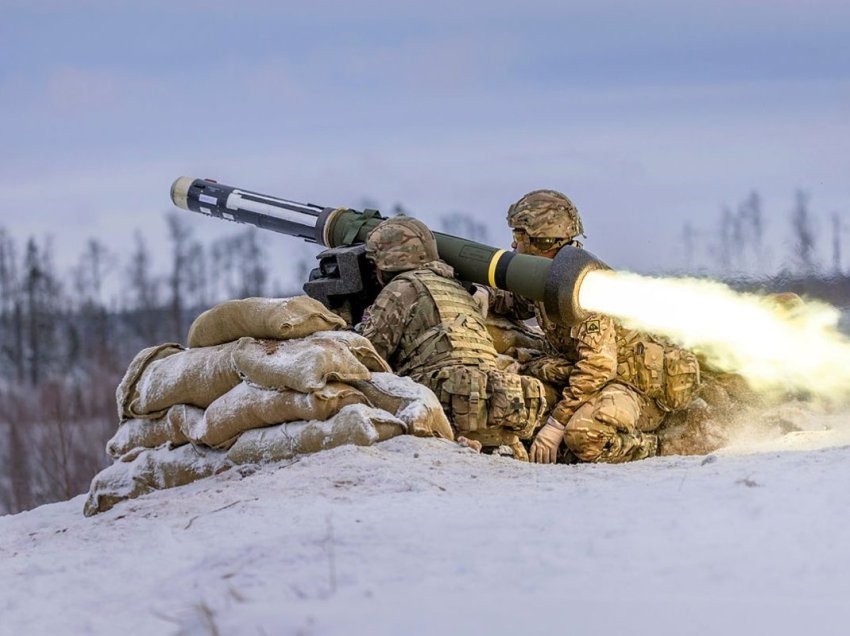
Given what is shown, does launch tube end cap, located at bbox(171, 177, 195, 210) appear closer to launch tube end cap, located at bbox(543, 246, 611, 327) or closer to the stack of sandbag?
the stack of sandbag

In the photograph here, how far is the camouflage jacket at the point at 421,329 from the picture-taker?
8.73 meters

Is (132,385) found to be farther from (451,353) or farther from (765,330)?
(765,330)

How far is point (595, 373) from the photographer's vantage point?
30.2 feet

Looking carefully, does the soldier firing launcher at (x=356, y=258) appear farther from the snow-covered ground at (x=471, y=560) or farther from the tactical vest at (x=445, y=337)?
the snow-covered ground at (x=471, y=560)

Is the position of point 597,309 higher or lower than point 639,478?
higher

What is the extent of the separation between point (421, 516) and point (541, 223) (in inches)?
205

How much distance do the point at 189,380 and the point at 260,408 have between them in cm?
73

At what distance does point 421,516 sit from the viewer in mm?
5148

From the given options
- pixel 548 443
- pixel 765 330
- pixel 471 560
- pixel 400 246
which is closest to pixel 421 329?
pixel 400 246

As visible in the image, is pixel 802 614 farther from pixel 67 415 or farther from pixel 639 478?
pixel 67 415

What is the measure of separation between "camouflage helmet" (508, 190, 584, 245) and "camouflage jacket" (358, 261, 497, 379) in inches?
53.0

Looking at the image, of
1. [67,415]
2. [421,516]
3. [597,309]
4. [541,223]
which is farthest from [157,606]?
[67,415]

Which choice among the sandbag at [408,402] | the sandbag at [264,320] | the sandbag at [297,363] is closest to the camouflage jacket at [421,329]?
the sandbag at [264,320]

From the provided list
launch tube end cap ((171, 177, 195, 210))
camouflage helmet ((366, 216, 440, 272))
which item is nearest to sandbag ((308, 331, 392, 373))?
camouflage helmet ((366, 216, 440, 272))
